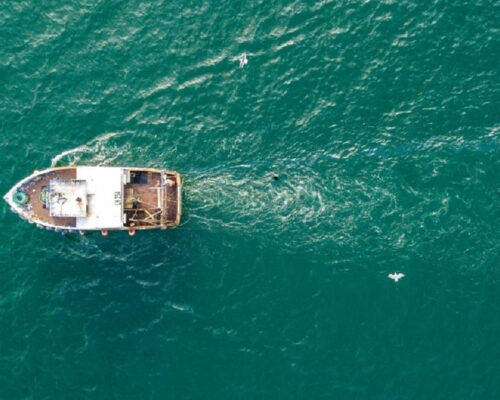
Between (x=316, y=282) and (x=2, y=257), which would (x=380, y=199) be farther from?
(x=2, y=257)

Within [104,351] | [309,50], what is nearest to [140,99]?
[309,50]

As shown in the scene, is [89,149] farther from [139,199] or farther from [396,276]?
[396,276]

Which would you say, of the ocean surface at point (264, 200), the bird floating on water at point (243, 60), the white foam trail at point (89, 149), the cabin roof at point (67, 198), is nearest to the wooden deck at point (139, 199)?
the cabin roof at point (67, 198)

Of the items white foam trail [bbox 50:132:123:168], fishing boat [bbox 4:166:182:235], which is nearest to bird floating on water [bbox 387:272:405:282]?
fishing boat [bbox 4:166:182:235]

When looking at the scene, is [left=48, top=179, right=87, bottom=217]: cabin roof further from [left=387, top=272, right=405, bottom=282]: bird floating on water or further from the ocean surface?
[left=387, top=272, right=405, bottom=282]: bird floating on water

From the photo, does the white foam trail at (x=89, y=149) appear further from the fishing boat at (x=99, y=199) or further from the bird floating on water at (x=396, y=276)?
the bird floating on water at (x=396, y=276)
